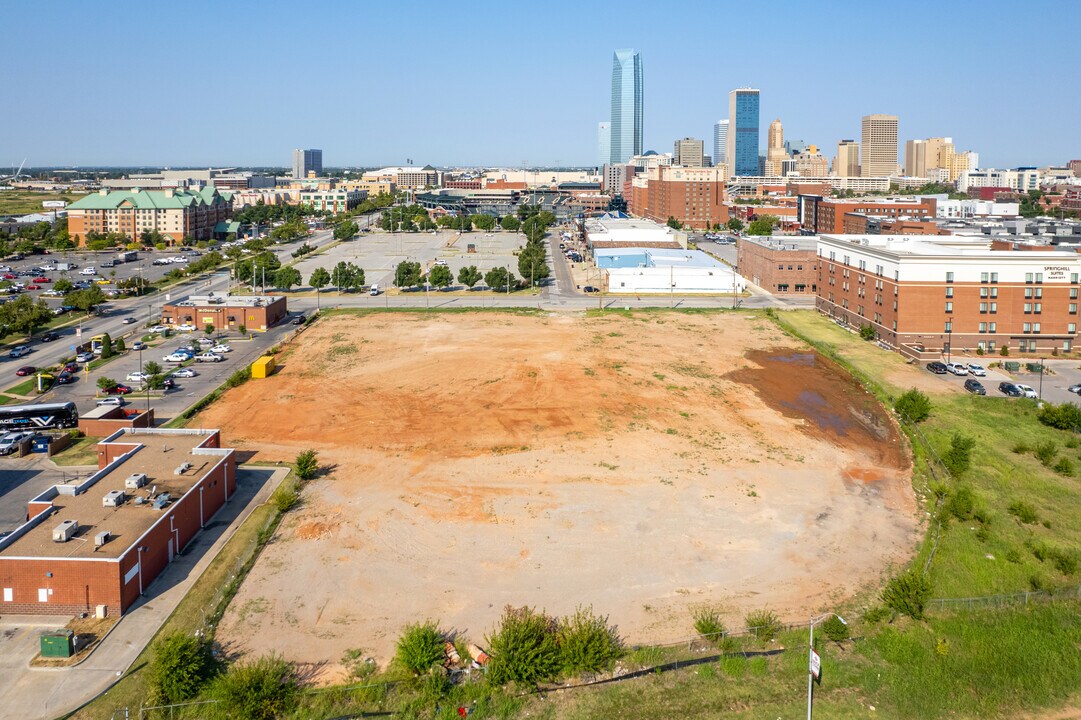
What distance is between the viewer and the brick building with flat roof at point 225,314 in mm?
53250

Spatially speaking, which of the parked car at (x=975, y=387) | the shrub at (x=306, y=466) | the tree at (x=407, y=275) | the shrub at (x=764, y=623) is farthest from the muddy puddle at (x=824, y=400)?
the tree at (x=407, y=275)

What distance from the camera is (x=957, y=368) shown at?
42281 millimetres

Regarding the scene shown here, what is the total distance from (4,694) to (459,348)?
3223cm

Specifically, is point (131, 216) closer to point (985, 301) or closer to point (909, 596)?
point (985, 301)

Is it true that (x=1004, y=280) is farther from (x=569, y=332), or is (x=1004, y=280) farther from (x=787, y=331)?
(x=569, y=332)

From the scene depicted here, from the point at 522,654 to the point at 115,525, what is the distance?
37.0 feet

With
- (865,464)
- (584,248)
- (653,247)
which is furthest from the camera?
(584,248)

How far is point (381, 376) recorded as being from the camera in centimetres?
4066

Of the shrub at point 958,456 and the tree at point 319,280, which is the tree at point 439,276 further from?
the shrub at point 958,456

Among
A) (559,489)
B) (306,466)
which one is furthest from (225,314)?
(559,489)

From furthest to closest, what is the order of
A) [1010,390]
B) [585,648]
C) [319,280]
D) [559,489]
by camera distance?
[319,280], [1010,390], [559,489], [585,648]

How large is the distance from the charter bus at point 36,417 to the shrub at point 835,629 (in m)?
28.8

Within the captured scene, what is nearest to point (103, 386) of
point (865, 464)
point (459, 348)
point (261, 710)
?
point (459, 348)

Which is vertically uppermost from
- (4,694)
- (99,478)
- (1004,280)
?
(1004,280)
